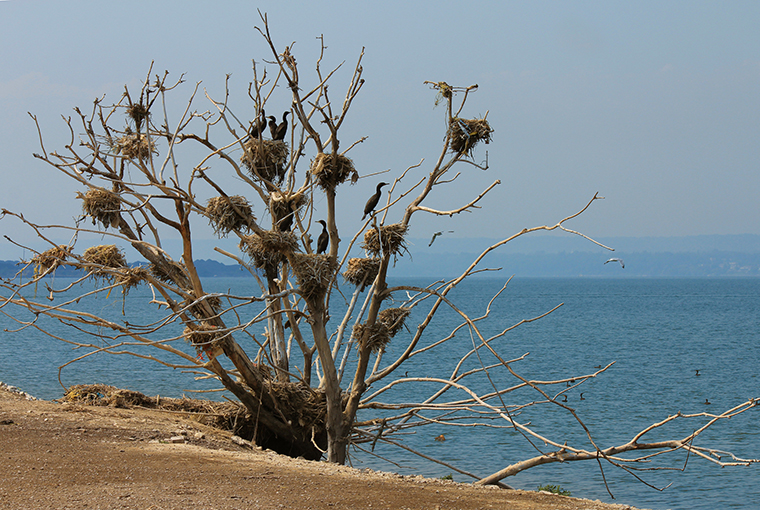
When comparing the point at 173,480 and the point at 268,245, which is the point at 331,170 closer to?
the point at 268,245

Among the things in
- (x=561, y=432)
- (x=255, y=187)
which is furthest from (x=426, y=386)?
(x=255, y=187)

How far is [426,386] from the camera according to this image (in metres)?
27.2

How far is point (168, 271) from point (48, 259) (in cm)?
160

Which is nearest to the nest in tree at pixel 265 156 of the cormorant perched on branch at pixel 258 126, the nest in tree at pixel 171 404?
the cormorant perched on branch at pixel 258 126

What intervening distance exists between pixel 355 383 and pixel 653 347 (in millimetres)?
45617

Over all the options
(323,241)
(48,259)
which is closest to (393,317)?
(323,241)

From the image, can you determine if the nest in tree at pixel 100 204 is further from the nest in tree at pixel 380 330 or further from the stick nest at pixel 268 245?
the nest in tree at pixel 380 330

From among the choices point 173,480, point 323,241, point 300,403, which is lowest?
point 300,403

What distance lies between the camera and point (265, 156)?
9227mm

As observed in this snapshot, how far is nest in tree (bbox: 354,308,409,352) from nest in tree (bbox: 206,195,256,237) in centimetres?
208

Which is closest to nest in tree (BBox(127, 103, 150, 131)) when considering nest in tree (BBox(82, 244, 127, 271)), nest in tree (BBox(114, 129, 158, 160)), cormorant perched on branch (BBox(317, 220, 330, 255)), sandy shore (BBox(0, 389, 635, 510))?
nest in tree (BBox(114, 129, 158, 160))

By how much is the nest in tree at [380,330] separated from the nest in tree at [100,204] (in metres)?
3.67

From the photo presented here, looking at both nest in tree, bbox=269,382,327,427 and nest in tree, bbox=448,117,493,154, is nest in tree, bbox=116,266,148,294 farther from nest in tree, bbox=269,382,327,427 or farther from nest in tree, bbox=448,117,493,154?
nest in tree, bbox=448,117,493,154

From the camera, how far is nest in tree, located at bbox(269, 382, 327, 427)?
32.0 feet
